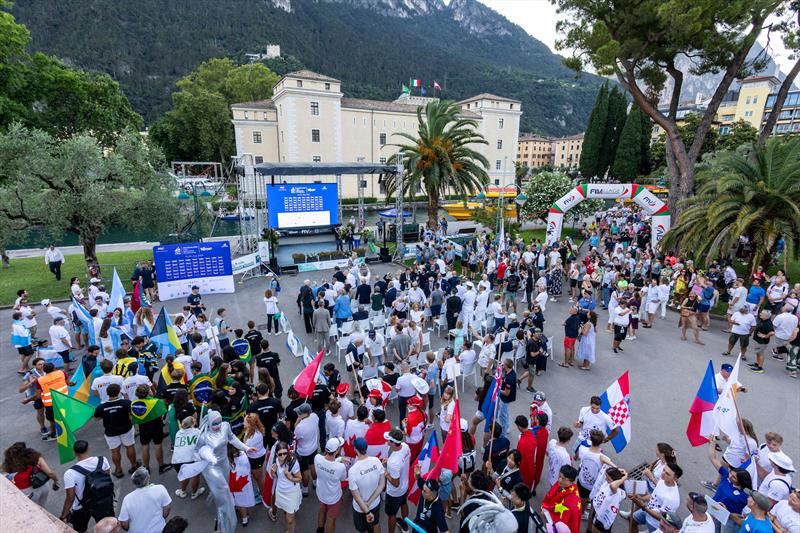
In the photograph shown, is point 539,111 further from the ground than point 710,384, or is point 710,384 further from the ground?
point 539,111

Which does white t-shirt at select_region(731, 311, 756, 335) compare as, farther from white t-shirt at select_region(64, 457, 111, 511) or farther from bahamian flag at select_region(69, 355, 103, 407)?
bahamian flag at select_region(69, 355, 103, 407)

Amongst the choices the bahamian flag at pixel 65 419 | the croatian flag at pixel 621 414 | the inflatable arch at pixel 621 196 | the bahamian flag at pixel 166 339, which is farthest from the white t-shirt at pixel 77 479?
the inflatable arch at pixel 621 196

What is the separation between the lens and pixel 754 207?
14.7m

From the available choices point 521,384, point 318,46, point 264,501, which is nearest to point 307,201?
point 521,384

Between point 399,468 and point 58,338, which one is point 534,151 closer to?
point 58,338

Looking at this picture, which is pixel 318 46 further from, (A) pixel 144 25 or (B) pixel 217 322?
(B) pixel 217 322

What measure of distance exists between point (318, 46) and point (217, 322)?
14845cm

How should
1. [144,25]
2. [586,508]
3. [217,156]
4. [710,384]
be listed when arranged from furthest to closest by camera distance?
[144,25]
[217,156]
[710,384]
[586,508]

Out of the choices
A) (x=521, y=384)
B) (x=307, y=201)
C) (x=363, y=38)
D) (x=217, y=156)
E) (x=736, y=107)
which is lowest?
(x=521, y=384)

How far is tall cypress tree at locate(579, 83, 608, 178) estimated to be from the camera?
53406mm

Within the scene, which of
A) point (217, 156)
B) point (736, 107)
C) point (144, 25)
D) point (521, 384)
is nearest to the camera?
→ point (521, 384)

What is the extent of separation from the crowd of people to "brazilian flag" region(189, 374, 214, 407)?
0.02 metres

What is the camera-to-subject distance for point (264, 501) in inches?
230

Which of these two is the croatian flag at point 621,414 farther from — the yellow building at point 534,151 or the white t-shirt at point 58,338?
the yellow building at point 534,151
